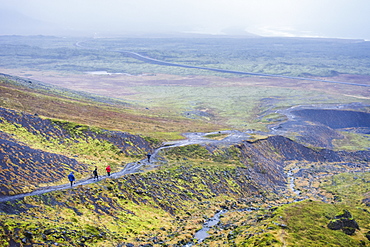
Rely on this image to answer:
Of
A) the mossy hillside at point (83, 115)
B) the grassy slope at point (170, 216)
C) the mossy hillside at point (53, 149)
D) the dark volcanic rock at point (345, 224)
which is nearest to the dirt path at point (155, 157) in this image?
the mossy hillside at point (53, 149)

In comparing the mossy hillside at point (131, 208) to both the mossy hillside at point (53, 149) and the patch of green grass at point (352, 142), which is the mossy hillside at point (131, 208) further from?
the patch of green grass at point (352, 142)

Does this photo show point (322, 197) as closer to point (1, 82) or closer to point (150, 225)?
point (150, 225)

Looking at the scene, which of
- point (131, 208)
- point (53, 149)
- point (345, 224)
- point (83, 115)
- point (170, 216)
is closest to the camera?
point (131, 208)

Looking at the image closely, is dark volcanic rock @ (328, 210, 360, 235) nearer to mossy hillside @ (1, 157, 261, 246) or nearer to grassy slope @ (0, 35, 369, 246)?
grassy slope @ (0, 35, 369, 246)

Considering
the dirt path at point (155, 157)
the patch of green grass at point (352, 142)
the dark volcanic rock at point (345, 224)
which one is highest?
the dirt path at point (155, 157)

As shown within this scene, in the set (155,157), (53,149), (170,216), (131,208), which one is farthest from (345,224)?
(53,149)

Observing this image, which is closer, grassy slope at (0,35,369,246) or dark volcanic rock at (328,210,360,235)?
grassy slope at (0,35,369,246)

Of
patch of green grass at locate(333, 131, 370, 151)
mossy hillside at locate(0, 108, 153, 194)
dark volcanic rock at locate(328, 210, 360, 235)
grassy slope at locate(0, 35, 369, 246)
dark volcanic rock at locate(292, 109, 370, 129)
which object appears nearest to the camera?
grassy slope at locate(0, 35, 369, 246)

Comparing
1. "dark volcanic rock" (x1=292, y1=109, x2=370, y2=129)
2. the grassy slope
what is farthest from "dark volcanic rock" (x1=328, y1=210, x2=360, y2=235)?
"dark volcanic rock" (x1=292, y1=109, x2=370, y2=129)

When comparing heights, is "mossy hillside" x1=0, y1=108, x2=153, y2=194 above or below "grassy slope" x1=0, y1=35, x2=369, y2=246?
above

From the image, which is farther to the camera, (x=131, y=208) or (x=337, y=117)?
(x=337, y=117)

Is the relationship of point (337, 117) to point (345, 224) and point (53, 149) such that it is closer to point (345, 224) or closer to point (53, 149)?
point (345, 224)

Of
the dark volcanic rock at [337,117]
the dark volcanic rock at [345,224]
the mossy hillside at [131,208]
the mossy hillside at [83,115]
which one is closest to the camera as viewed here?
the mossy hillside at [131,208]

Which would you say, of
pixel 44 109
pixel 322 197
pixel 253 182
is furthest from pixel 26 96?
pixel 322 197
